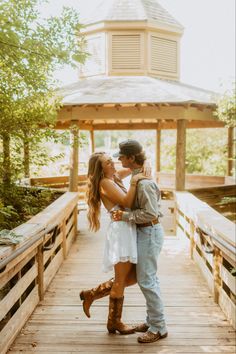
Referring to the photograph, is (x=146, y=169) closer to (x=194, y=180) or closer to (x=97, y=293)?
(x=97, y=293)

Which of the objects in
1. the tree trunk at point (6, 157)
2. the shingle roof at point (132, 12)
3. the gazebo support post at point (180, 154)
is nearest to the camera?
the tree trunk at point (6, 157)

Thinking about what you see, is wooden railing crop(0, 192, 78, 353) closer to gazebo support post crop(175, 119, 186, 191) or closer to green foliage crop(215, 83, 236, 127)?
gazebo support post crop(175, 119, 186, 191)

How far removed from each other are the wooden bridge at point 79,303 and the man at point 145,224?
510mm

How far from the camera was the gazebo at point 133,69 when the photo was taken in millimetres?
9537

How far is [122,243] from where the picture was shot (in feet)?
11.8

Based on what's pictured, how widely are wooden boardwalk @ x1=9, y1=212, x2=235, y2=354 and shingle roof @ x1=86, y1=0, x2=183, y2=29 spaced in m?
8.59

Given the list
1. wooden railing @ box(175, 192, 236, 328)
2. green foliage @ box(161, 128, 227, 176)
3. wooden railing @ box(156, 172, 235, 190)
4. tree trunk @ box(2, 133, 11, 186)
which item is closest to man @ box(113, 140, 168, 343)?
wooden railing @ box(175, 192, 236, 328)

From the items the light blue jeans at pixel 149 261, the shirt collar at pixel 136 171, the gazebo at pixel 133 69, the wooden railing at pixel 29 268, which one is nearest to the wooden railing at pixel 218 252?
the light blue jeans at pixel 149 261

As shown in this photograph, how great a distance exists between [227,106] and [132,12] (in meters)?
5.28

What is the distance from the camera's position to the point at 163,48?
41.5 feet

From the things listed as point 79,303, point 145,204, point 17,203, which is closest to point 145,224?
point 145,204

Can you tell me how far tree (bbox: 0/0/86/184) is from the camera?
5.08 meters

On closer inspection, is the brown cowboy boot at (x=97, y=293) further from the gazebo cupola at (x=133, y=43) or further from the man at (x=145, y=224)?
the gazebo cupola at (x=133, y=43)

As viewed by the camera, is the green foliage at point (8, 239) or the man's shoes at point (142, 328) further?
the man's shoes at point (142, 328)
